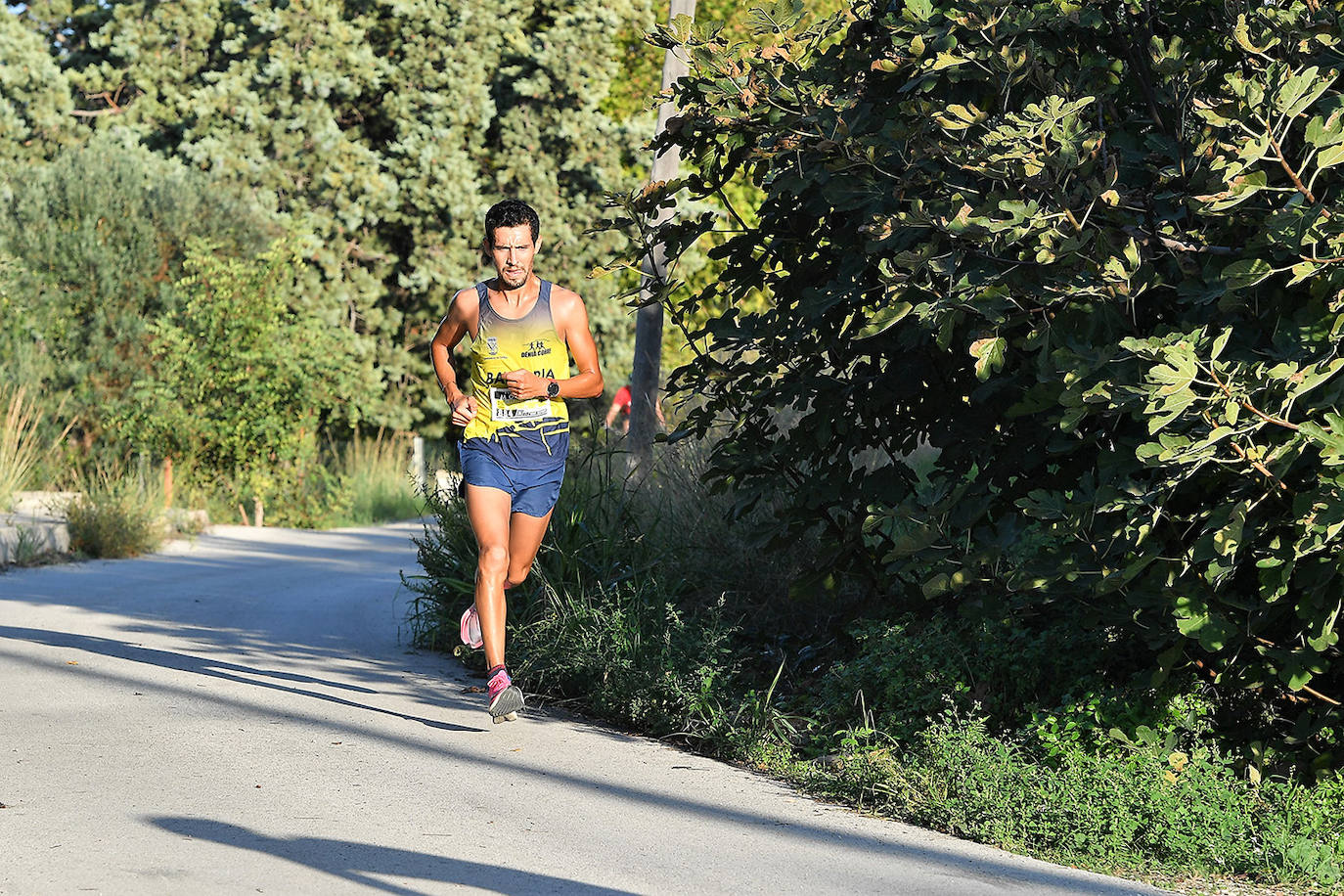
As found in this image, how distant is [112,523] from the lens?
572 inches

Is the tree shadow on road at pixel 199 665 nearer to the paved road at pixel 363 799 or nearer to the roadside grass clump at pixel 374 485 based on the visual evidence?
the paved road at pixel 363 799

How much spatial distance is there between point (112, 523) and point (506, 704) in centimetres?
922

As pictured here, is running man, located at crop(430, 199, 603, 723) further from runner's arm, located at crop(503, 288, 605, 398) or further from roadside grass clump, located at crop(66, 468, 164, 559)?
roadside grass clump, located at crop(66, 468, 164, 559)

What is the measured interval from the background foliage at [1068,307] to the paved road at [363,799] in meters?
1.04

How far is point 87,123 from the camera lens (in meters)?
33.0

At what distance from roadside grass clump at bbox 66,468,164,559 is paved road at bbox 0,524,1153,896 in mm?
5818

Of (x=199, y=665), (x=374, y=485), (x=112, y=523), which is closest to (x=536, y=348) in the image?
(x=199, y=665)

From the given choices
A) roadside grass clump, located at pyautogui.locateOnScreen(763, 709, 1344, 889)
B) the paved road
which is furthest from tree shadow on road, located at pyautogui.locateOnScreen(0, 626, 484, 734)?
roadside grass clump, located at pyautogui.locateOnScreen(763, 709, 1344, 889)

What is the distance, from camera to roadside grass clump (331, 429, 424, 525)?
2416cm

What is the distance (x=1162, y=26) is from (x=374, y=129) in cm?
2914

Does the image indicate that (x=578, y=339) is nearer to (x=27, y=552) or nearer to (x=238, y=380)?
(x=27, y=552)

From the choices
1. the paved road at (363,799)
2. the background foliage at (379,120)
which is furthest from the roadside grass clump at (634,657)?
the background foliage at (379,120)

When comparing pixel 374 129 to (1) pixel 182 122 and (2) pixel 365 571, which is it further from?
(2) pixel 365 571

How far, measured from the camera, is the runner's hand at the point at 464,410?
6824 millimetres
